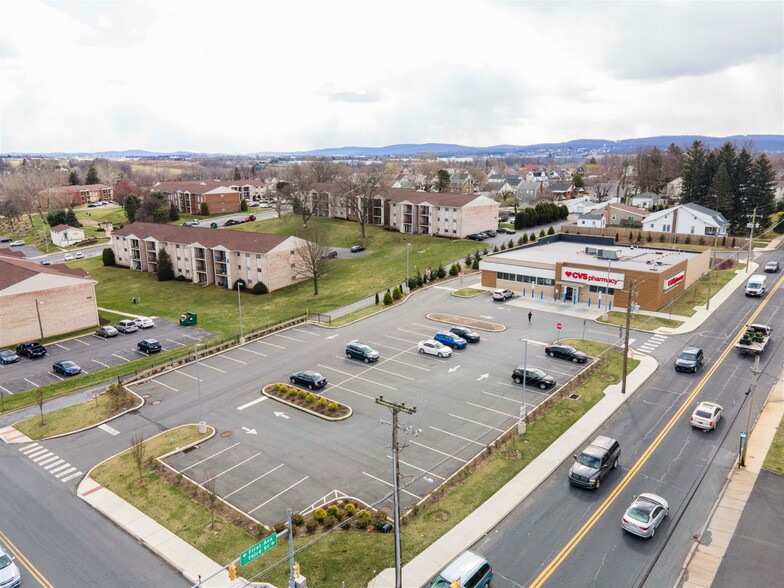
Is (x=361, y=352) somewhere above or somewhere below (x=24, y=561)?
above

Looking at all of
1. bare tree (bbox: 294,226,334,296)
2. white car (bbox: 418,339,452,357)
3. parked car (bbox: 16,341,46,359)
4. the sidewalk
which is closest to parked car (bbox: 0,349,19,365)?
parked car (bbox: 16,341,46,359)

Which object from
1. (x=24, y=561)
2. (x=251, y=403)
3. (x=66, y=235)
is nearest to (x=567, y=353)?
(x=251, y=403)

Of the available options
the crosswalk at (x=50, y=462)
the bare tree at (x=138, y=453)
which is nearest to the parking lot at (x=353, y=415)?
the bare tree at (x=138, y=453)

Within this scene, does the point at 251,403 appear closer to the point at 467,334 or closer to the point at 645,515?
the point at 467,334

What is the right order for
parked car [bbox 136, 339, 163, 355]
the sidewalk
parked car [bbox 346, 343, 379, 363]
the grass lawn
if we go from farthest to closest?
parked car [bbox 136, 339, 163, 355]
parked car [bbox 346, 343, 379, 363]
the grass lawn
the sidewalk

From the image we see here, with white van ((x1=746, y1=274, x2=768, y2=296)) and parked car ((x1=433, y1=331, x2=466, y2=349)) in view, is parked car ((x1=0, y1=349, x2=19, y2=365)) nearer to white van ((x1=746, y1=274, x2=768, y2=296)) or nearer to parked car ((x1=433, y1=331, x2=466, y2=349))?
parked car ((x1=433, y1=331, x2=466, y2=349))

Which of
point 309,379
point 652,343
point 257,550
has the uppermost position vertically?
point 257,550
